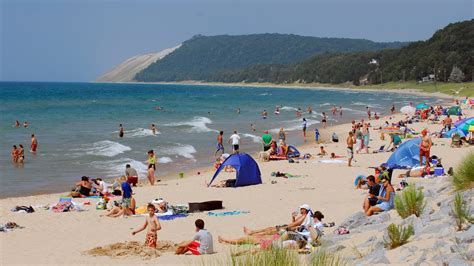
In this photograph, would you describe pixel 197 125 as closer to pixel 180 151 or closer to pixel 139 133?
pixel 139 133

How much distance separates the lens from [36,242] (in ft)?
38.5

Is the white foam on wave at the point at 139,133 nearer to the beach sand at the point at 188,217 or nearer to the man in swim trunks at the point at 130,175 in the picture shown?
the beach sand at the point at 188,217

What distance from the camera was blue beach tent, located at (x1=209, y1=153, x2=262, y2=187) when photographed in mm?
18109

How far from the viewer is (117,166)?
79.9 ft

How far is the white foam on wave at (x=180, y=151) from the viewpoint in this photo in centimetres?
2833

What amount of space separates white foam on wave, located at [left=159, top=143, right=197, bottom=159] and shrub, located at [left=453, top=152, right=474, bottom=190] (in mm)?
17483

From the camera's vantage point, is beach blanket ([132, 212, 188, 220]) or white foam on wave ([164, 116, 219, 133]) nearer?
beach blanket ([132, 212, 188, 220])

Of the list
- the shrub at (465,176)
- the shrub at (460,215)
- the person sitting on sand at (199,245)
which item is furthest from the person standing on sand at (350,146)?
the shrub at (460,215)

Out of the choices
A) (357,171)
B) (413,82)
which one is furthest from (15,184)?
(413,82)

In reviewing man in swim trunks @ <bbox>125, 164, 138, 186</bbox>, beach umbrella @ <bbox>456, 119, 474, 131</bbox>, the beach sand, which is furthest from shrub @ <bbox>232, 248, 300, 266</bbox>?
beach umbrella @ <bbox>456, 119, 474, 131</bbox>

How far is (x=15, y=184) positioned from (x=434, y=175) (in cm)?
1313

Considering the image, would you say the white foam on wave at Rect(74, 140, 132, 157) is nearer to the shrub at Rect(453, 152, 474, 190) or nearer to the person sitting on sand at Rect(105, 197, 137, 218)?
the person sitting on sand at Rect(105, 197, 137, 218)

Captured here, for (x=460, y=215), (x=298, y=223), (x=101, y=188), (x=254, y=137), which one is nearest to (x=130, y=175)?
(x=101, y=188)

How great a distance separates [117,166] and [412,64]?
109379 millimetres
